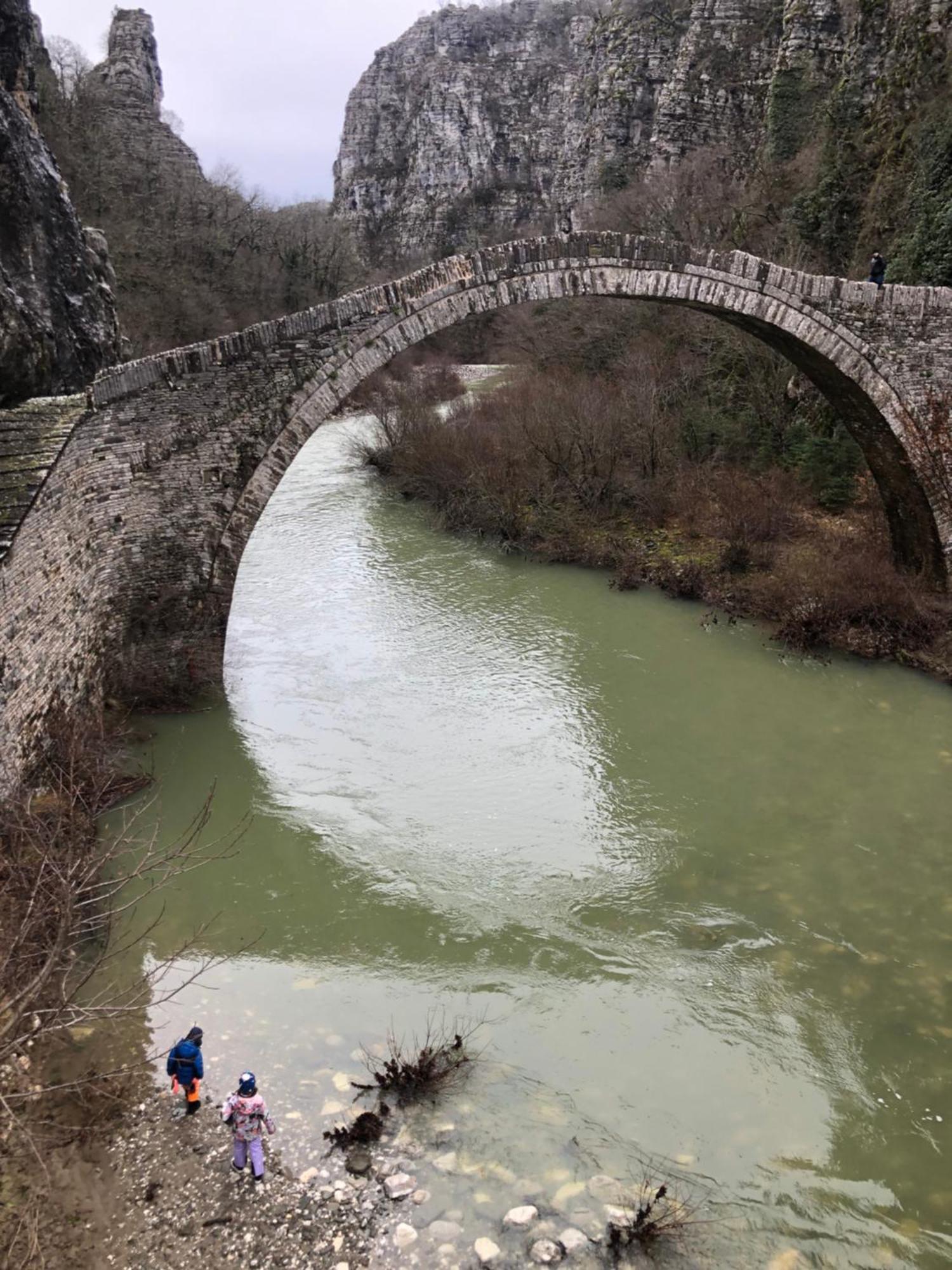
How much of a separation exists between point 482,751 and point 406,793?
1.13 metres

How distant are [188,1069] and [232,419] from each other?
20.6 feet

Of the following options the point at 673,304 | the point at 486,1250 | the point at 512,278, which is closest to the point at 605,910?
the point at 486,1250

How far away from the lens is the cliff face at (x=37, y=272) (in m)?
8.59

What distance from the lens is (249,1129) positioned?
4609 mm

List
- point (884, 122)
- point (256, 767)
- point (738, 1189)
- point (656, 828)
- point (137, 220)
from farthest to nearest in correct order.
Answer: point (137, 220)
point (884, 122)
point (256, 767)
point (656, 828)
point (738, 1189)

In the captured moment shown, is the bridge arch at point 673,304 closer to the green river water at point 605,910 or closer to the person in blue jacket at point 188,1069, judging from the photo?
the green river water at point 605,910

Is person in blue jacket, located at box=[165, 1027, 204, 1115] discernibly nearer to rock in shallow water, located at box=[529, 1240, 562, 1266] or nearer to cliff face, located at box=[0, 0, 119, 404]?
rock in shallow water, located at box=[529, 1240, 562, 1266]

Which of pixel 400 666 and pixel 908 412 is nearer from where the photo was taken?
pixel 908 412

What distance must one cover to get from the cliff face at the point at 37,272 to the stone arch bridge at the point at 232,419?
1047 mm

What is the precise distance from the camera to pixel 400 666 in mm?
11258

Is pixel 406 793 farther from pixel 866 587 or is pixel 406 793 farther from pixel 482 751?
pixel 866 587

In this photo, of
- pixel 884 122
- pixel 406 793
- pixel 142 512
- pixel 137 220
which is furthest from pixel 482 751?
pixel 137 220

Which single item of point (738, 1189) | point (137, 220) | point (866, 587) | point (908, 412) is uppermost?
point (137, 220)

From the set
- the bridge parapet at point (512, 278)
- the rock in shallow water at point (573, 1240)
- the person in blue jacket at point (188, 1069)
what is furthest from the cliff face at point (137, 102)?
the rock in shallow water at point (573, 1240)
